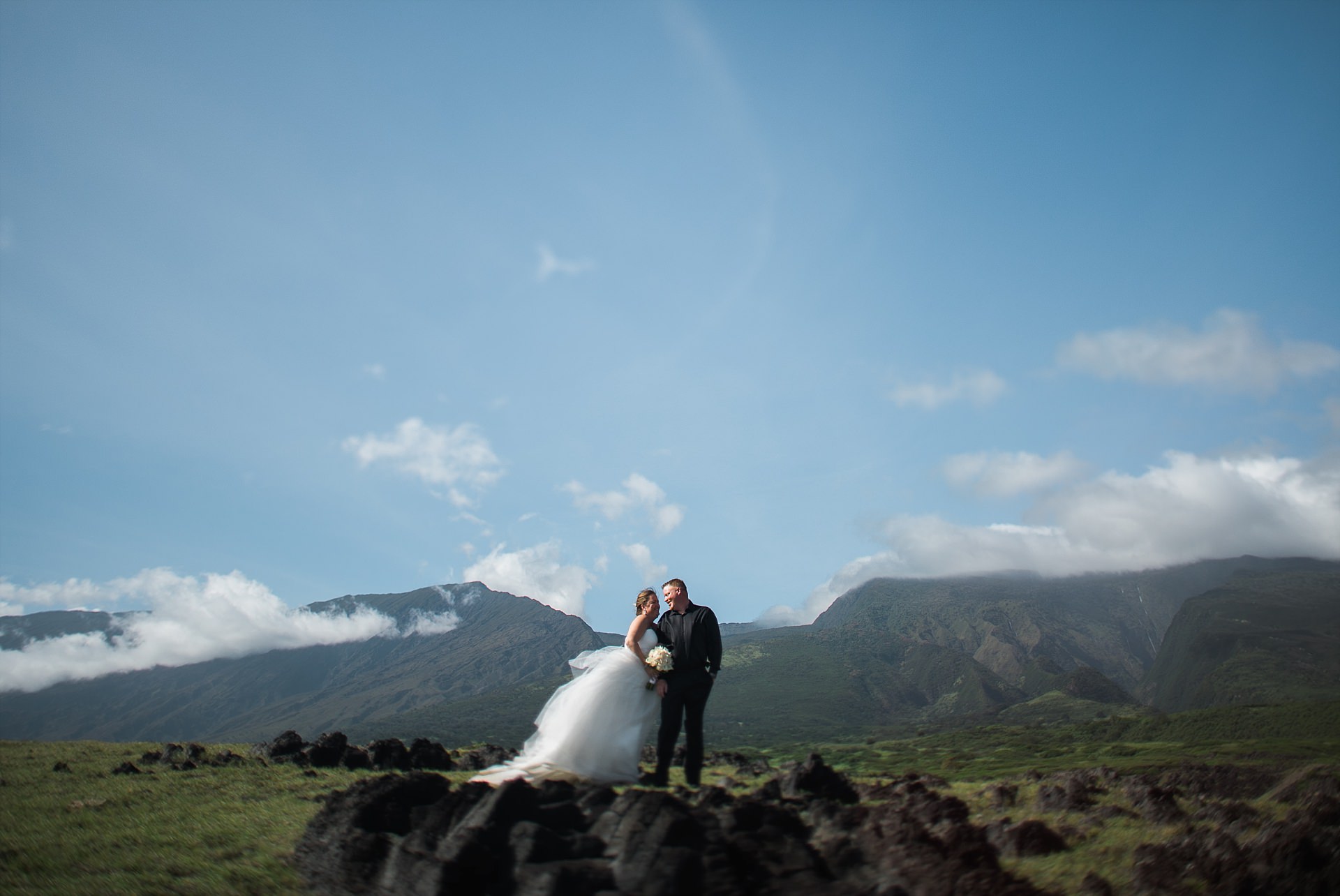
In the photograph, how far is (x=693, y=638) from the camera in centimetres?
1404

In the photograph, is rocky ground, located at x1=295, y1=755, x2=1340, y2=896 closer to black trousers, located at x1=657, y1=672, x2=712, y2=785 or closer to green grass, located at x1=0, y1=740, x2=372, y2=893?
black trousers, located at x1=657, y1=672, x2=712, y2=785

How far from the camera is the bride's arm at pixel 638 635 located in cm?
1460

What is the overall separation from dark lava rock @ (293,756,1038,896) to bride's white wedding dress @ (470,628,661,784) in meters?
1.21

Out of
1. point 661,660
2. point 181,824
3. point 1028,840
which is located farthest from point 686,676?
point 181,824

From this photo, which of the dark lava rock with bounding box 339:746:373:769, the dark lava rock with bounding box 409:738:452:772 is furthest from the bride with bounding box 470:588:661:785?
the dark lava rock with bounding box 339:746:373:769

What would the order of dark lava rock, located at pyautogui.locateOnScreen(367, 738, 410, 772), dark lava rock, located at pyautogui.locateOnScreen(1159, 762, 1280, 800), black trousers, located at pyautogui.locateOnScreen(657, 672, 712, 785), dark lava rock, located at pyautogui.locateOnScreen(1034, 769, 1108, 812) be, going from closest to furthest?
dark lava rock, located at pyautogui.locateOnScreen(1034, 769, 1108, 812), black trousers, located at pyautogui.locateOnScreen(657, 672, 712, 785), dark lava rock, located at pyautogui.locateOnScreen(1159, 762, 1280, 800), dark lava rock, located at pyautogui.locateOnScreen(367, 738, 410, 772)

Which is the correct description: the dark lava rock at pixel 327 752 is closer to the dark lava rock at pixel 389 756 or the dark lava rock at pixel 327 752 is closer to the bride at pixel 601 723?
the dark lava rock at pixel 389 756

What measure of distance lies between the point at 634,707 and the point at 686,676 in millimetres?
1180

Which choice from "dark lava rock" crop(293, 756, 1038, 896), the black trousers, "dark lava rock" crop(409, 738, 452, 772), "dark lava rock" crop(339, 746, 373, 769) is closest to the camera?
"dark lava rock" crop(293, 756, 1038, 896)

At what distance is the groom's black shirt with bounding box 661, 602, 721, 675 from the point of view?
1405 cm

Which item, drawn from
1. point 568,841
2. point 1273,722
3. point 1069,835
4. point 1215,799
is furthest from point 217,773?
point 1273,722

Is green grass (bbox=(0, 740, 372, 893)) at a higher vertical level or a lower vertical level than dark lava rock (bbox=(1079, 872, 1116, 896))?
higher

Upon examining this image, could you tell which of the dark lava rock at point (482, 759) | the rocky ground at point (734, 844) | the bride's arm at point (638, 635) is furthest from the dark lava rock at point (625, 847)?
the dark lava rock at point (482, 759)

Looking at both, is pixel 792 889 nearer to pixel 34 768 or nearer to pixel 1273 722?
pixel 34 768
